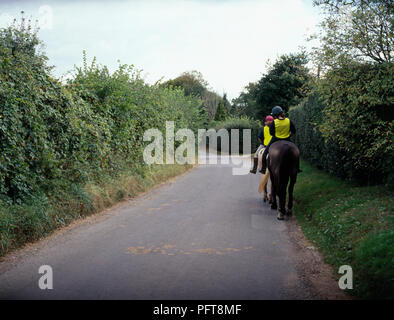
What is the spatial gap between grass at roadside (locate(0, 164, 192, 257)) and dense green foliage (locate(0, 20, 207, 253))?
0.02m

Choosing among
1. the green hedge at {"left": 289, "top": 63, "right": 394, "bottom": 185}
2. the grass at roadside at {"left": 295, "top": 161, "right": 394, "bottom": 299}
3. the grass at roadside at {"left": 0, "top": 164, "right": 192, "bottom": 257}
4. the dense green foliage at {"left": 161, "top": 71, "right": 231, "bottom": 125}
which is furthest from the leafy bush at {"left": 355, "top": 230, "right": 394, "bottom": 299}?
the dense green foliage at {"left": 161, "top": 71, "right": 231, "bottom": 125}

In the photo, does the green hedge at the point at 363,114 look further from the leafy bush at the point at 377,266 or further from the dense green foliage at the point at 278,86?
the dense green foliage at the point at 278,86

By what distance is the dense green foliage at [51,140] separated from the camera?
7066mm

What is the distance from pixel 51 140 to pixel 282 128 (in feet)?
17.9

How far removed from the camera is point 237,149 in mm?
46250

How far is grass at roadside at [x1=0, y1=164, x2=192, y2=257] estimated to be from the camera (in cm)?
664

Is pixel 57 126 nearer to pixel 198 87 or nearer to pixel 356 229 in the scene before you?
pixel 356 229

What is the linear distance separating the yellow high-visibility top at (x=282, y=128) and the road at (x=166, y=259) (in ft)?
6.61

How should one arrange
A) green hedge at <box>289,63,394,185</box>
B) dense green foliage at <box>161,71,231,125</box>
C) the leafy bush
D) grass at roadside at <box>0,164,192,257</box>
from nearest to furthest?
the leafy bush
grass at roadside at <box>0,164,192,257</box>
green hedge at <box>289,63,394,185</box>
dense green foliage at <box>161,71,231,125</box>

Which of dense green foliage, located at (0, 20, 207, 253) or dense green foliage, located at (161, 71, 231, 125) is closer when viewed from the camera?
dense green foliage, located at (0, 20, 207, 253)

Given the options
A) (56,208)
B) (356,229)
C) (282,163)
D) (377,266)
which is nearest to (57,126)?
(56,208)

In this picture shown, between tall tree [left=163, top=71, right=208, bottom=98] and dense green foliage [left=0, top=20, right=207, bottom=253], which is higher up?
tall tree [left=163, top=71, right=208, bottom=98]

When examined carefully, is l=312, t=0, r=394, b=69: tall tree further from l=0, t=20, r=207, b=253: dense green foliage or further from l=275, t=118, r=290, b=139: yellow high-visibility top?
l=0, t=20, r=207, b=253: dense green foliage
